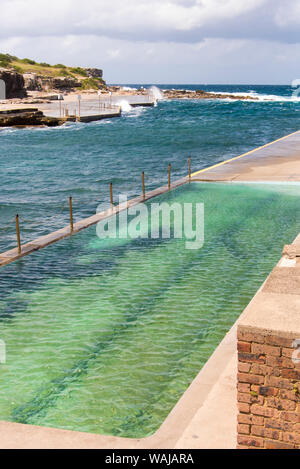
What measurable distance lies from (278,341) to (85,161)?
115ft

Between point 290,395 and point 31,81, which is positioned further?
point 31,81

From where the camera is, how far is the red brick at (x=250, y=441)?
5.16 meters

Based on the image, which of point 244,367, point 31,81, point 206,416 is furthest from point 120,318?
point 31,81

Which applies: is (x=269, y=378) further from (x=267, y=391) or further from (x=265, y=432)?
(x=265, y=432)

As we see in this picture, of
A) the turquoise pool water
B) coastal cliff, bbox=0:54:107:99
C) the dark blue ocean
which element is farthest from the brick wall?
coastal cliff, bbox=0:54:107:99

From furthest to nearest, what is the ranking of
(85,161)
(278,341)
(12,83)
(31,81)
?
(31,81), (12,83), (85,161), (278,341)

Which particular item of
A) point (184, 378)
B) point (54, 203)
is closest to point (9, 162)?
point (54, 203)

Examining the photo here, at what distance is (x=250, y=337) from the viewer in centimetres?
495

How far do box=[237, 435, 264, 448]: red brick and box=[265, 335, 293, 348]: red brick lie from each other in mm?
1018

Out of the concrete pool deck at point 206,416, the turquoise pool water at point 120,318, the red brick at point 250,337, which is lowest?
the turquoise pool water at point 120,318

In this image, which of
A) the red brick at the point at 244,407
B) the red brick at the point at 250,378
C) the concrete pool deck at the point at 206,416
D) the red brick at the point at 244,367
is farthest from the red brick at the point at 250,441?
the red brick at the point at 244,367

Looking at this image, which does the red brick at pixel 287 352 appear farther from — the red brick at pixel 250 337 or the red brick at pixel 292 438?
the red brick at pixel 292 438

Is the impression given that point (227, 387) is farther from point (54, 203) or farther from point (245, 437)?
point (54, 203)

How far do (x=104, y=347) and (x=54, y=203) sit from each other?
1511 centimetres
